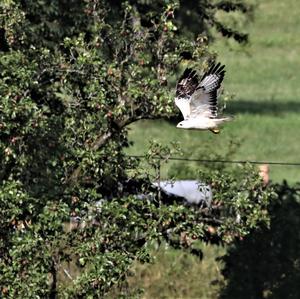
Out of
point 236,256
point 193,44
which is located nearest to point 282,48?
point 236,256

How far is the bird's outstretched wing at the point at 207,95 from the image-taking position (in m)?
19.0

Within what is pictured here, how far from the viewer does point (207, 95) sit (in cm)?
1923

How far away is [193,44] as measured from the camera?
22.4m

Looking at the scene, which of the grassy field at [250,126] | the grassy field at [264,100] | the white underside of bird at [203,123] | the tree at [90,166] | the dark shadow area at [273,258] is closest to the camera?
the white underside of bird at [203,123]

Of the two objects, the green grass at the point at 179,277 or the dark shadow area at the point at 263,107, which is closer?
the green grass at the point at 179,277

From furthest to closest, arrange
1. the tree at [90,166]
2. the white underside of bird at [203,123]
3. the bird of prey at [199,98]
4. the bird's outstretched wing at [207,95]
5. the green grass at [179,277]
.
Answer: the green grass at [179,277], the tree at [90,166], the bird's outstretched wing at [207,95], the bird of prey at [199,98], the white underside of bird at [203,123]

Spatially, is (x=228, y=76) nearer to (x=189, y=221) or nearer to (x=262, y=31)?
(x=262, y=31)

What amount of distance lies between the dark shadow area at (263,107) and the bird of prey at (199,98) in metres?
33.4

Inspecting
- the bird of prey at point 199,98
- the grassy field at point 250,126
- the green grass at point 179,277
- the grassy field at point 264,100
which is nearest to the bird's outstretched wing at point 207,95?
the bird of prey at point 199,98

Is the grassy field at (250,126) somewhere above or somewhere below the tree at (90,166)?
below

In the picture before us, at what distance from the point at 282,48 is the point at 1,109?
147 feet

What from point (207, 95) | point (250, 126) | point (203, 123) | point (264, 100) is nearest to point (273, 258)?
point (207, 95)

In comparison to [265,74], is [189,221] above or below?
above

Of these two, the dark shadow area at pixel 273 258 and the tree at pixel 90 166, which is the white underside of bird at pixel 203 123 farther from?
the dark shadow area at pixel 273 258
